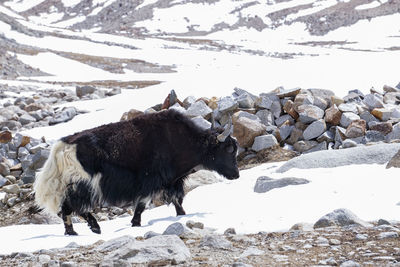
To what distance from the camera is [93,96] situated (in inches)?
722

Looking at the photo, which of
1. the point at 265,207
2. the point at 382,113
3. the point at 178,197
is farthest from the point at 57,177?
the point at 382,113

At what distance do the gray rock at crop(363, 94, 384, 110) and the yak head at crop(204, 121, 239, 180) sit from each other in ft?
13.8

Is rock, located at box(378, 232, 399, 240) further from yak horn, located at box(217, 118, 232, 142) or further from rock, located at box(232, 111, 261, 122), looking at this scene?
rock, located at box(232, 111, 261, 122)

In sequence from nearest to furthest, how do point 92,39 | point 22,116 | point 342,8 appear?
point 22,116, point 92,39, point 342,8

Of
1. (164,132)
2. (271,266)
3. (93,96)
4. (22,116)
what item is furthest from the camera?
(93,96)

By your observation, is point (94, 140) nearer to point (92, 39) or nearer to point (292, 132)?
point (292, 132)

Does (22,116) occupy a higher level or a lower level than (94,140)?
lower

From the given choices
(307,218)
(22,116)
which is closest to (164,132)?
(307,218)

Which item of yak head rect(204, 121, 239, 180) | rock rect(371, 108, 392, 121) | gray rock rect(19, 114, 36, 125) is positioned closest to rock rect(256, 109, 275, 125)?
rock rect(371, 108, 392, 121)

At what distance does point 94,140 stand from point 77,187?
559 mm

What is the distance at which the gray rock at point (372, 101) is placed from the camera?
1052 cm

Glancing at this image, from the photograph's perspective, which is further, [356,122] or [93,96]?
[93,96]

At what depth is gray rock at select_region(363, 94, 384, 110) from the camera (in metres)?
10.5

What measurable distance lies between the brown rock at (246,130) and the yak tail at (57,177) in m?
4.32
